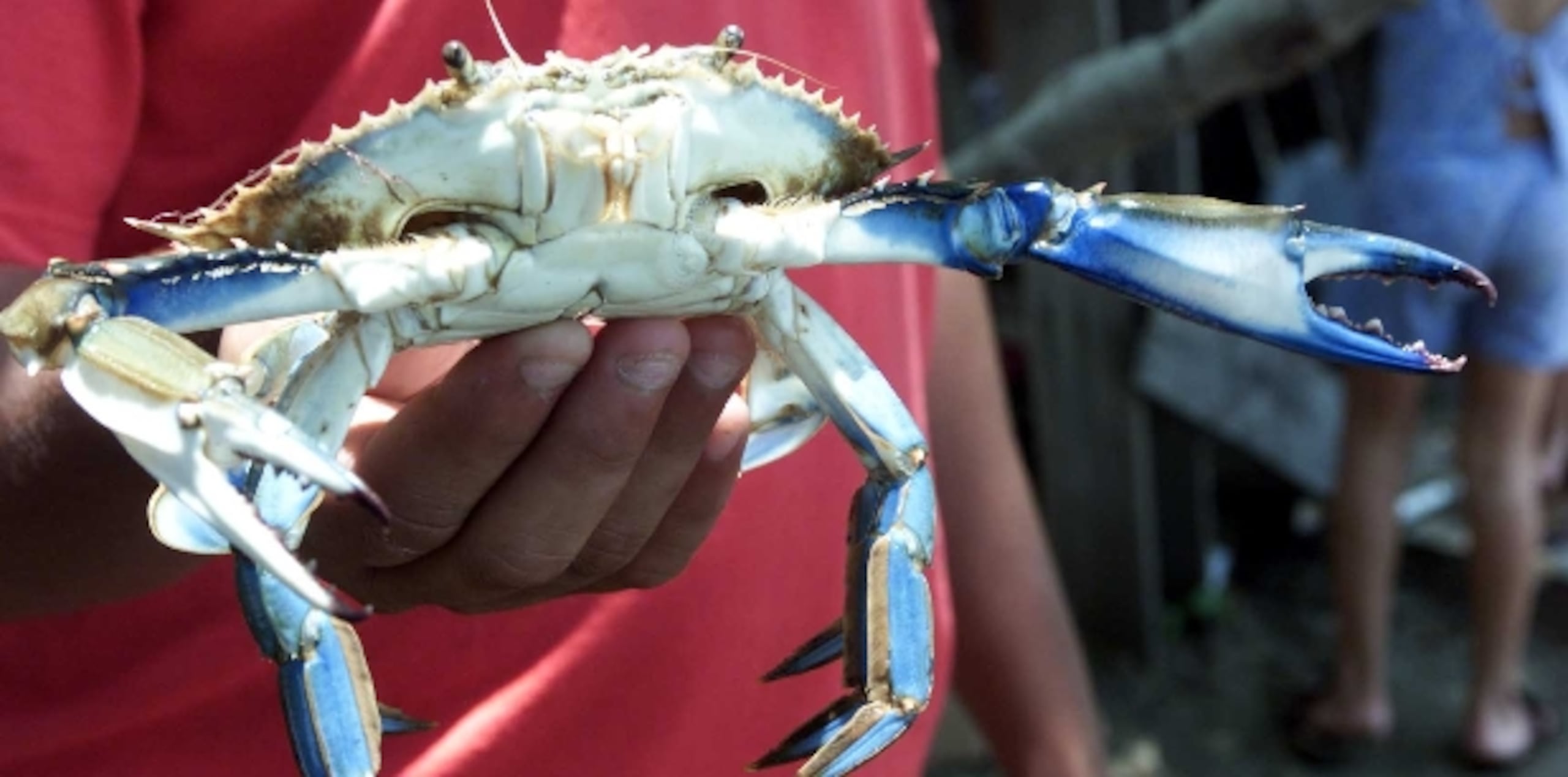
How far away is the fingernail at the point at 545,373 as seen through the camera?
59cm

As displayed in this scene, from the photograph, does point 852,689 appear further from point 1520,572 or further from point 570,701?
point 1520,572

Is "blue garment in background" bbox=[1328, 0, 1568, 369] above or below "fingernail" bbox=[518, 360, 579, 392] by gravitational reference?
below

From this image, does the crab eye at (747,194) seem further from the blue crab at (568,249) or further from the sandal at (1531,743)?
the sandal at (1531,743)

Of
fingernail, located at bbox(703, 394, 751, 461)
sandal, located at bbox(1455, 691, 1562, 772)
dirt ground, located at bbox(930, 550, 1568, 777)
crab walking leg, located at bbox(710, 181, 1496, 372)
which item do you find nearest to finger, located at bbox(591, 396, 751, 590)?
fingernail, located at bbox(703, 394, 751, 461)

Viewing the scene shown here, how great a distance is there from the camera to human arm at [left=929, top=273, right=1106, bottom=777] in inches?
44.6

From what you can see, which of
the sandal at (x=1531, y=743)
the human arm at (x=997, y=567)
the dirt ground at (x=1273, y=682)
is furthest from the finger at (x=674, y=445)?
the sandal at (x=1531, y=743)

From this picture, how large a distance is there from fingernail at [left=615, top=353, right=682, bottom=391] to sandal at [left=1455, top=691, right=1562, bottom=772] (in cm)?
201

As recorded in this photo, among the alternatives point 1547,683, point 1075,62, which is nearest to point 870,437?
point 1075,62

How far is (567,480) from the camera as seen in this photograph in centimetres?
62

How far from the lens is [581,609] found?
84cm

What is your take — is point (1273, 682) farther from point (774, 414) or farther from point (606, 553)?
point (606, 553)

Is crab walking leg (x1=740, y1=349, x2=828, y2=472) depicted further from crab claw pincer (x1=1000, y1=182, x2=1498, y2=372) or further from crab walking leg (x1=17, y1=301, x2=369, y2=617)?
crab walking leg (x1=17, y1=301, x2=369, y2=617)

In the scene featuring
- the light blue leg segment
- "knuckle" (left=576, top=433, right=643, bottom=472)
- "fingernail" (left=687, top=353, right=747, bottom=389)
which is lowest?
"knuckle" (left=576, top=433, right=643, bottom=472)

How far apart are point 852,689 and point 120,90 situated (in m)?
0.47
